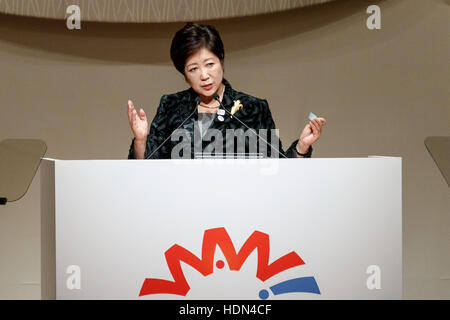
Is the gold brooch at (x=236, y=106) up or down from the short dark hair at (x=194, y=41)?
down

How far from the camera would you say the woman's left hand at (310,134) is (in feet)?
5.76

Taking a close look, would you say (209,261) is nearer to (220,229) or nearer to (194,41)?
(220,229)

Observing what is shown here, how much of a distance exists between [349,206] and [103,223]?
67cm

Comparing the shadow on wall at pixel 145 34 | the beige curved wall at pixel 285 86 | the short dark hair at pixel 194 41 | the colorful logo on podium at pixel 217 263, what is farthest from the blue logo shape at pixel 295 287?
the shadow on wall at pixel 145 34

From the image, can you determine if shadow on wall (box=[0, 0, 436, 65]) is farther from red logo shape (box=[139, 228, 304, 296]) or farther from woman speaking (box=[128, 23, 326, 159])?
red logo shape (box=[139, 228, 304, 296])

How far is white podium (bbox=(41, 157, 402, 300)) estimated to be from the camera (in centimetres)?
139

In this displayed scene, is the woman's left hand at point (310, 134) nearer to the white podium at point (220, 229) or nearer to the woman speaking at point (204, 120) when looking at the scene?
the woman speaking at point (204, 120)

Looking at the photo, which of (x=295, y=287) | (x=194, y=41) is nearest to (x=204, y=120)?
(x=194, y=41)

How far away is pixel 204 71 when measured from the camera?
6.32 feet

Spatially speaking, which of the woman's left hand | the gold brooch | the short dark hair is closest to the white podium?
the woman's left hand

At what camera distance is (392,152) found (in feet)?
10.5

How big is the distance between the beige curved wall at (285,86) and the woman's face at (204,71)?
1345mm
